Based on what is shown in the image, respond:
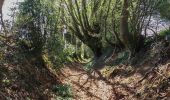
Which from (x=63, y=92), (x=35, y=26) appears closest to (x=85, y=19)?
(x=35, y=26)

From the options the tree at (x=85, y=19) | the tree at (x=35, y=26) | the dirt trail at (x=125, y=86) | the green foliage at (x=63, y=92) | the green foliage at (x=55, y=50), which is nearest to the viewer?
the dirt trail at (x=125, y=86)

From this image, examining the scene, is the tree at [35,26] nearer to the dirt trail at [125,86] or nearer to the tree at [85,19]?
the dirt trail at [125,86]

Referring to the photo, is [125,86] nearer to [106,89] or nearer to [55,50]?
[106,89]

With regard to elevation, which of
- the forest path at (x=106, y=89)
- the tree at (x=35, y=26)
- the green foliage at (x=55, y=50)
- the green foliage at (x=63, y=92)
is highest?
the tree at (x=35, y=26)

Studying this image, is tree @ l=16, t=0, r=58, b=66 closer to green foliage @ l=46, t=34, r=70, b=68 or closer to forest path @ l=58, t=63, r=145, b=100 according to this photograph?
green foliage @ l=46, t=34, r=70, b=68

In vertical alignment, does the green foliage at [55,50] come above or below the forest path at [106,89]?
above

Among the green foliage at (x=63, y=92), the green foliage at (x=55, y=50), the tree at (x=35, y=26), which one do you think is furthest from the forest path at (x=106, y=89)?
the tree at (x=35, y=26)

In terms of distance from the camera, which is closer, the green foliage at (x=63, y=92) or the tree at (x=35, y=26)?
the green foliage at (x=63, y=92)

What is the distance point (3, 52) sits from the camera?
10.8 metres

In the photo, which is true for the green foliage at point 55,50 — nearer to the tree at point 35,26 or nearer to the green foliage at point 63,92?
the tree at point 35,26

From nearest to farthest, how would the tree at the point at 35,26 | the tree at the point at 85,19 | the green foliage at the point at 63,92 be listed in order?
the green foliage at the point at 63,92, the tree at the point at 35,26, the tree at the point at 85,19

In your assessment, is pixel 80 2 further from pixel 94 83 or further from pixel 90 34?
pixel 94 83

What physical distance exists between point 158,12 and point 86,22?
27.2 ft

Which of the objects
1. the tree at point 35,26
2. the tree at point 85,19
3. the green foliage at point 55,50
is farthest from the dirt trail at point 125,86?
the tree at point 85,19
